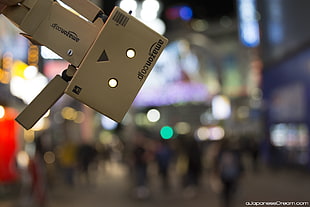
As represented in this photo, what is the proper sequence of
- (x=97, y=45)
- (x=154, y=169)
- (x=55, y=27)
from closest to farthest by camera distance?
(x=97, y=45), (x=55, y=27), (x=154, y=169)

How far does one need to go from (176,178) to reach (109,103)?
1825 cm

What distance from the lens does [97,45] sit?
2779mm

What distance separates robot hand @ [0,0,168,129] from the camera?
2.78 meters

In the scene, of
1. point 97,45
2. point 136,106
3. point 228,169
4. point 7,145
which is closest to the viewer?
point 97,45

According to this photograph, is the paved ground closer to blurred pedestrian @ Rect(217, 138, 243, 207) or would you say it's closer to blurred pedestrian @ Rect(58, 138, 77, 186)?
blurred pedestrian @ Rect(217, 138, 243, 207)

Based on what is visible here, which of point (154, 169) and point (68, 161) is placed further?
point (154, 169)

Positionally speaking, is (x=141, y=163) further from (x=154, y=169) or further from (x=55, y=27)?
(x=55, y=27)

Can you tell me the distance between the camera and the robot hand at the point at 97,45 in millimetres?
2781

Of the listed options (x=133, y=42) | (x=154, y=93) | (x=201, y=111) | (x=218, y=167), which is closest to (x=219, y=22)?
(x=201, y=111)

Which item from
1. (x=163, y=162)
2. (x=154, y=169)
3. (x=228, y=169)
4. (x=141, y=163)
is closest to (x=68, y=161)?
(x=163, y=162)

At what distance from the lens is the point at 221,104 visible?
33219mm

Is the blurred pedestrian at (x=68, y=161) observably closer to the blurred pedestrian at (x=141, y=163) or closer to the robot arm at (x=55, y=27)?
the blurred pedestrian at (x=141, y=163)

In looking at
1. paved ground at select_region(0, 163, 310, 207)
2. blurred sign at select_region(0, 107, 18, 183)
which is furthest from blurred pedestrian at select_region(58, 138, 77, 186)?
blurred sign at select_region(0, 107, 18, 183)

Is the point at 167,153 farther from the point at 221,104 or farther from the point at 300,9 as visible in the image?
the point at 221,104
